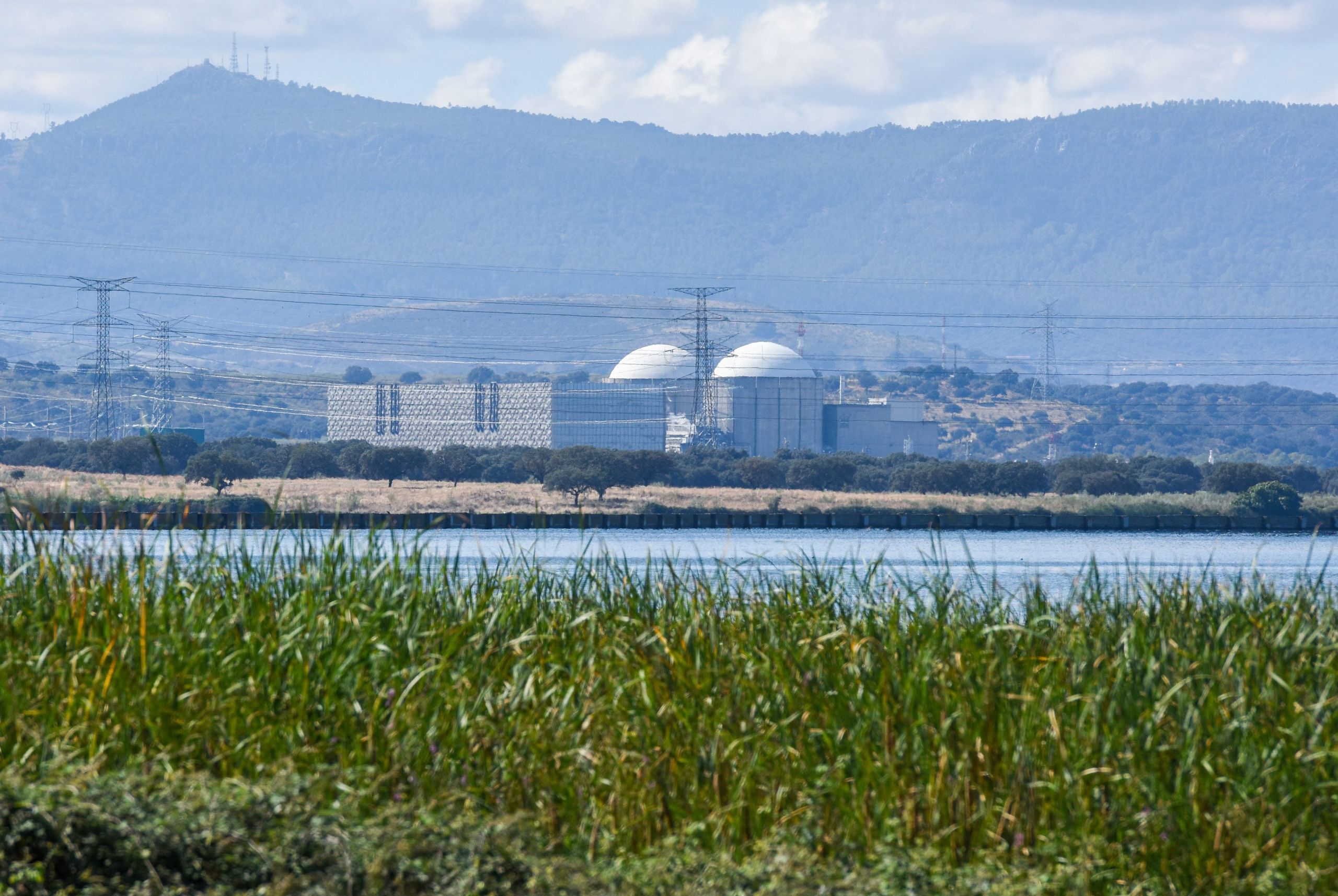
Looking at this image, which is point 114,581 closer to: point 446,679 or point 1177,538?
point 446,679

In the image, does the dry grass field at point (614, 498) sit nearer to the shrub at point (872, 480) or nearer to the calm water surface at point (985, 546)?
the shrub at point (872, 480)

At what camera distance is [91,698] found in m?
9.39

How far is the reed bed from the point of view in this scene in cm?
854

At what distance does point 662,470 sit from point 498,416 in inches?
2309

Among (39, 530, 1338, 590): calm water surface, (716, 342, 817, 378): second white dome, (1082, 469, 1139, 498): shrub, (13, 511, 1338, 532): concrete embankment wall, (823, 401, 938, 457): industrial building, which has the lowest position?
(39, 530, 1338, 590): calm water surface

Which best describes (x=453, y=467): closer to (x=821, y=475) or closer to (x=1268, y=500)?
(x=821, y=475)

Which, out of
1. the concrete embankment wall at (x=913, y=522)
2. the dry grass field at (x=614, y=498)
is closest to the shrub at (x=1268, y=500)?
the dry grass field at (x=614, y=498)

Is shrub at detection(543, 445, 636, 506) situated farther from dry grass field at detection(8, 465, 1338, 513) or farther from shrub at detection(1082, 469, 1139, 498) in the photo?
shrub at detection(1082, 469, 1139, 498)

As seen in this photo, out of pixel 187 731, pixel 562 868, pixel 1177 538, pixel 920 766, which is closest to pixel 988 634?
pixel 920 766

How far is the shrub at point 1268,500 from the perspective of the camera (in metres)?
100

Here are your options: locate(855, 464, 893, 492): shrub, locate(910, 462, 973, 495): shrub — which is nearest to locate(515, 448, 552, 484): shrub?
locate(855, 464, 893, 492): shrub

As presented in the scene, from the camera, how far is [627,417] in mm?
172875

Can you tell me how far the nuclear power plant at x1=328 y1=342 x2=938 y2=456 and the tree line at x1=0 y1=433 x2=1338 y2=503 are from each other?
36143 mm

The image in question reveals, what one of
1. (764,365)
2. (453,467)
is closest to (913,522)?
(453,467)
